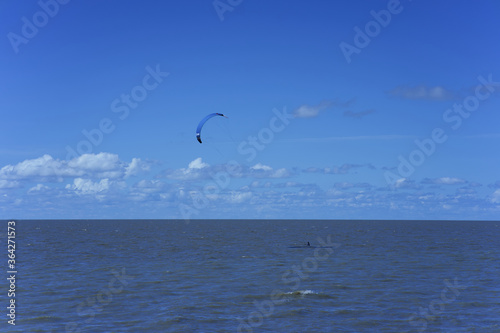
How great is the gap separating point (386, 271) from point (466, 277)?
9.38m

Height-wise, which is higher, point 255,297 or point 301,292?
point 301,292

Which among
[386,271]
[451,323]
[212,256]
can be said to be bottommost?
[451,323]

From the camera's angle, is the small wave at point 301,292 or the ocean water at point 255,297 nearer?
the ocean water at point 255,297

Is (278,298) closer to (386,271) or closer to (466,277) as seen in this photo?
(386,271)

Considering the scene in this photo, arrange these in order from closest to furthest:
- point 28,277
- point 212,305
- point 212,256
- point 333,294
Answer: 1. point 212,305
2. point 333,294
3. point 28,277
4. point 212,256

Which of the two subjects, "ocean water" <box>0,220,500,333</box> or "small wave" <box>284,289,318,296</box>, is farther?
"small wave" <box>284,289,318,296</box>

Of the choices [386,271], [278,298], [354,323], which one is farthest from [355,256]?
[354,323]

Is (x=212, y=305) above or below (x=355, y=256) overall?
below

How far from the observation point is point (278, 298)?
1564 inches

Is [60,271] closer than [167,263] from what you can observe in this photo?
Yes

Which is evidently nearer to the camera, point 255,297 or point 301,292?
point 255,297

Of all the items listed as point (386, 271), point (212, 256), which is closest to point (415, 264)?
point (386, 271)

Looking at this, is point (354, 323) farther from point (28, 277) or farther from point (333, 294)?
point (28, 277)

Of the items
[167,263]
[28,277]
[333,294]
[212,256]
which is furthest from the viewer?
[212,256]
